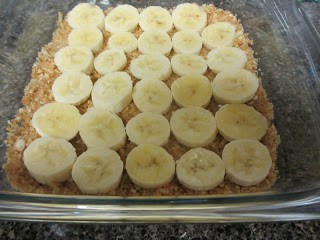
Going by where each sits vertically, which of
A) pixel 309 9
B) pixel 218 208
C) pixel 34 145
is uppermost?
pixel 309 9

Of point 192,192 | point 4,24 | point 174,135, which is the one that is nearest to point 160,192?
point 192,192

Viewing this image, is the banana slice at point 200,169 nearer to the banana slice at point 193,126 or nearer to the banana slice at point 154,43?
the banana slice at point 193,126

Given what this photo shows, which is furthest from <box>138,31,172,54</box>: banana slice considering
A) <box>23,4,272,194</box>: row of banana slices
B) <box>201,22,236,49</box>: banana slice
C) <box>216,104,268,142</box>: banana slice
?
<box>216,104,268,142</box>: banana slice

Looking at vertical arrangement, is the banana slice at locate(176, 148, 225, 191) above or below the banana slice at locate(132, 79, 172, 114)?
above

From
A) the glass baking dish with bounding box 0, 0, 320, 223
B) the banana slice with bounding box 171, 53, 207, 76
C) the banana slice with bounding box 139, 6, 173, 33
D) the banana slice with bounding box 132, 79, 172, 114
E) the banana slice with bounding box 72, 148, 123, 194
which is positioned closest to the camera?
the glass baking dish with bounding box 0, 0, 320, 223

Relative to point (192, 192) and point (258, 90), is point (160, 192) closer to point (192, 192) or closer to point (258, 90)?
point (192, 192)

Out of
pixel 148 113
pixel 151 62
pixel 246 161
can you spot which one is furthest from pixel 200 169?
pixel 151 62

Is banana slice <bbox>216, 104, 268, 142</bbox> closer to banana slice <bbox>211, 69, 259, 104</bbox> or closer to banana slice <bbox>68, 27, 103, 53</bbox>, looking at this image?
banana slice <bbox>211, 69, 259, 104</bbox>
